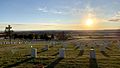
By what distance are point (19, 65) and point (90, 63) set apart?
Answer: 4760 millimetres

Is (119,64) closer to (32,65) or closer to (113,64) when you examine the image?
(113,64)

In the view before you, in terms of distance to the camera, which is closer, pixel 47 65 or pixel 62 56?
pixel 47 65

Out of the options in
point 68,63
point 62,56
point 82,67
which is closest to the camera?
point 82,67

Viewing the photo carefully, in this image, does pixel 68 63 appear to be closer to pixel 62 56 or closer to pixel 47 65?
pixel 47 65

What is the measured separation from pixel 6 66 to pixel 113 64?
7019 millimetres

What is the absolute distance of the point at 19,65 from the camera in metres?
14.7

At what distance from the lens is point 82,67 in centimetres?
1399

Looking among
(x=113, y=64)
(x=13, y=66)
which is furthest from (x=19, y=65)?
(x=113, y=64)

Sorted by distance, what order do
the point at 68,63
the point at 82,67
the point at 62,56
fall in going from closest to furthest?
the point at 82,67, the point at 68,63, the point at 62,56

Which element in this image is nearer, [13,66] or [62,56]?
[13,66]

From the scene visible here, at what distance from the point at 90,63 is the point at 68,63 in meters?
1.50

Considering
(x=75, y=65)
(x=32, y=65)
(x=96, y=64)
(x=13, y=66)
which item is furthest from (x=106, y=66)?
(x=13, y=66)

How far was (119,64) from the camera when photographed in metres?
14.8

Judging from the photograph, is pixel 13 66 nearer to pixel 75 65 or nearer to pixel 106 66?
pixel 75 65
